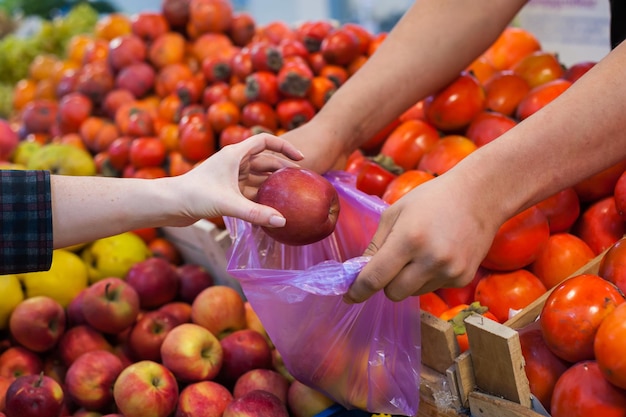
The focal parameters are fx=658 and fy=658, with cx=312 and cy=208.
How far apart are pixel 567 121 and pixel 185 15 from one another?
2576mm

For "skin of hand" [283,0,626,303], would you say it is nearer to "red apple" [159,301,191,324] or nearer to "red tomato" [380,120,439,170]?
"red tomato" [380,120,439,170]

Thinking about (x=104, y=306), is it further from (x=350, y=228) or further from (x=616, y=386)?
(x=616, y=386)

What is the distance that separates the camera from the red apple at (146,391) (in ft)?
5.22

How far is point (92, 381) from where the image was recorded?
1710 mm

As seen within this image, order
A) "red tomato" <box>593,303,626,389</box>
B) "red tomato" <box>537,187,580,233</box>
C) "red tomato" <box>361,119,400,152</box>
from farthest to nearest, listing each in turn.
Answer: "red tomato" <box>361,119,400,152</box>
"red tomato" <box>537,187,580,233</box>
"red tomato" <box>593,303,626,389</box>

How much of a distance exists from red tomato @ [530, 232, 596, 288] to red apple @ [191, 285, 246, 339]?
2.82ft

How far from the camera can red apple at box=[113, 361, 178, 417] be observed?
62.7 inches

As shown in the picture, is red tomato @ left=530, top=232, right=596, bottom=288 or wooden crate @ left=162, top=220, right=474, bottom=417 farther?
red tomato @ left=530, top=232, right=596, bottom=288

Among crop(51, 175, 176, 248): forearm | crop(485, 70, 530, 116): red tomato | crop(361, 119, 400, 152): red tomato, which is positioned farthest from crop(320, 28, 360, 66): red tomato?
crop(51, 175, 176, 248): forearm

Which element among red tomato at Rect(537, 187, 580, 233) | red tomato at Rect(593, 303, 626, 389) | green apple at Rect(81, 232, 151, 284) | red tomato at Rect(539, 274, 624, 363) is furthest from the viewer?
green apple at Rect(81, 232, 151, 284)

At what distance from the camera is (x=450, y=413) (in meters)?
1.33

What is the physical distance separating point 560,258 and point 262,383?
796 millimetres

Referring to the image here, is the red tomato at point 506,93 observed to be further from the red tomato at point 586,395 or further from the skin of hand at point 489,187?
the red tomato at point 586,395

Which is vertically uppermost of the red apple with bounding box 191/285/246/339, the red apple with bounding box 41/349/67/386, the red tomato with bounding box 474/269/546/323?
the red tomato with bounding box 474/269/546/323
